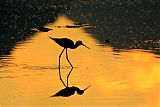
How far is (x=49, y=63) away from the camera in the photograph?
1767 cm

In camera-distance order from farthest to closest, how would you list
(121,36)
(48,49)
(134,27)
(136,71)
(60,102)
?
(134,27) → (121,36) → (48,49) → (136,71) → (60,102)

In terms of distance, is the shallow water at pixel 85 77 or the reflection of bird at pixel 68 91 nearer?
the shallow water at pixel 85 77

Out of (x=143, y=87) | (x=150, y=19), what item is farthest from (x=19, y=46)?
(x=150, y=19)

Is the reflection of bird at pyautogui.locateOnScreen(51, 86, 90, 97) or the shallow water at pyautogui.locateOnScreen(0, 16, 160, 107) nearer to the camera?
the shallow water at pyautogui.locateOnScreen(0, 16, 160, 107)

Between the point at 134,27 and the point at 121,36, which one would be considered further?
the point at 134,27

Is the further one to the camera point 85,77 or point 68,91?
point 85,77

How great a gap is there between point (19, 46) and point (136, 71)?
7.26 m

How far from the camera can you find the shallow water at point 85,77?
492 inches

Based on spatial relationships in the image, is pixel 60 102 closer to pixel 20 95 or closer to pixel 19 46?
pixel 20 95

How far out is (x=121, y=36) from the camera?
27344 mm

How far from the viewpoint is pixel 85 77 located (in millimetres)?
15219

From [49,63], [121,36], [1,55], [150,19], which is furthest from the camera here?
[150,19]

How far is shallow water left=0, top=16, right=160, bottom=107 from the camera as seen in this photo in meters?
12.5

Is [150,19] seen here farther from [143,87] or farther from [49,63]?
[143,87]
